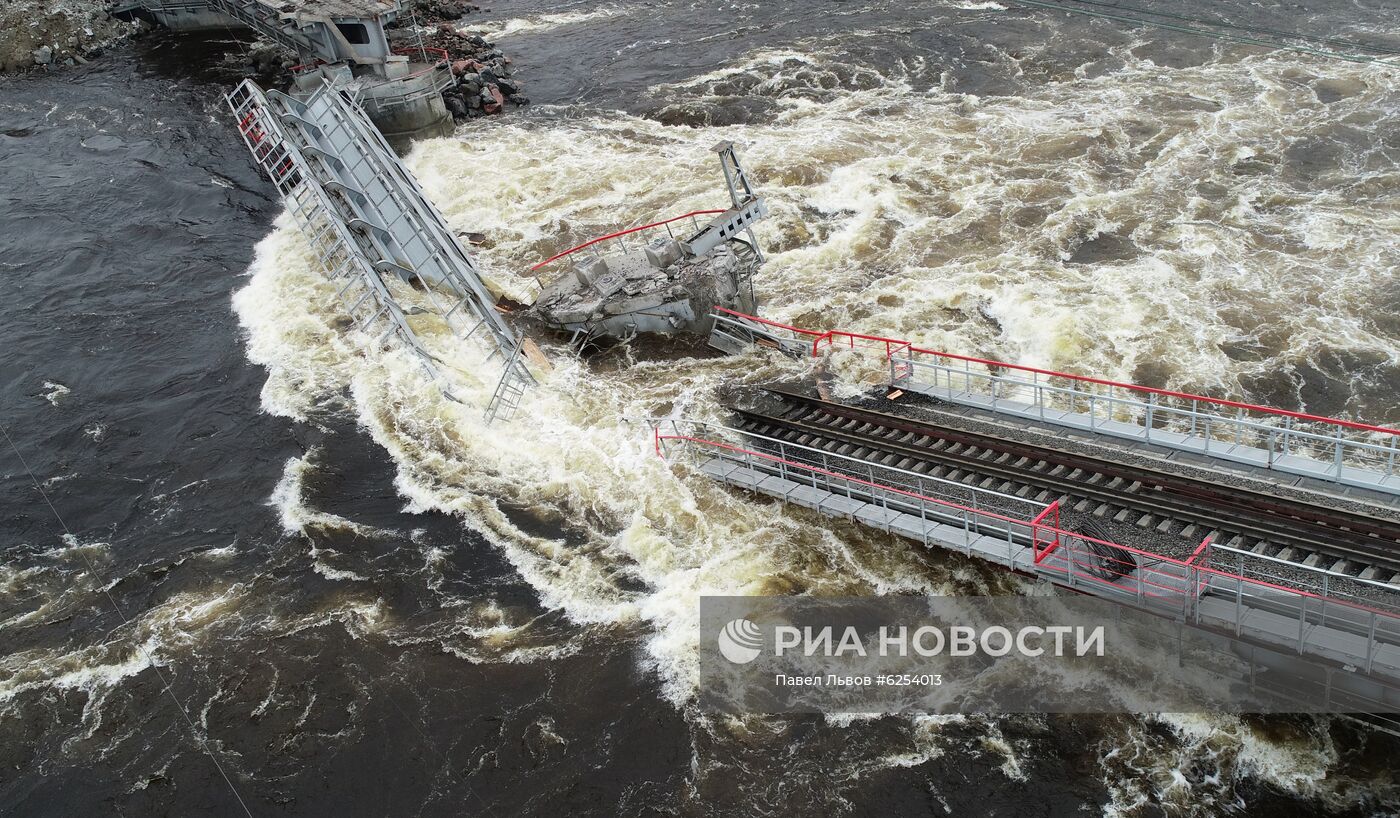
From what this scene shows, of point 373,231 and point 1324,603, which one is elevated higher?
point 373,231

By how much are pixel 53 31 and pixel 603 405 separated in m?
48.5

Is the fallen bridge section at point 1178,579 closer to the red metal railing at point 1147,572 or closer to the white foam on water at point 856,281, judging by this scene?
the red metal railing at point 1147,572

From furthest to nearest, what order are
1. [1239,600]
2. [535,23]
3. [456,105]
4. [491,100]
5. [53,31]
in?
[535,23], [53,31], [491,100], [456,105], [1239,600]

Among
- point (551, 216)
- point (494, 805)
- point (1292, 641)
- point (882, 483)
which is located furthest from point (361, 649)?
point (551, 216)

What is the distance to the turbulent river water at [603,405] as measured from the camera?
15.4 metres

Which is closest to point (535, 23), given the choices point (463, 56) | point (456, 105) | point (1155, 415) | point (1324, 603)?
point (463, 56)

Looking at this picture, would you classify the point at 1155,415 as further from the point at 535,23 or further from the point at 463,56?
the point at 535,23

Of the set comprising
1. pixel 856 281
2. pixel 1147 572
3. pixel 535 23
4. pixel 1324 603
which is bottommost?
pixel 856 281

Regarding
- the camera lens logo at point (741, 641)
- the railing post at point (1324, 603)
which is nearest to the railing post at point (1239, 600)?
the railing post at point (1324, 603)

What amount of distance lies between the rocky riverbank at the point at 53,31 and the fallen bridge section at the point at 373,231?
90.7 feet

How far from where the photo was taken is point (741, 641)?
16.9 m

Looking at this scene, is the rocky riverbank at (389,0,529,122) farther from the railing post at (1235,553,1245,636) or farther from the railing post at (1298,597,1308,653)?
the railing post at (1298,597,1308,653)

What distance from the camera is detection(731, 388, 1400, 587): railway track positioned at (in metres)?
15.7

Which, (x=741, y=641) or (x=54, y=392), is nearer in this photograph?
(x=741, y=641)
